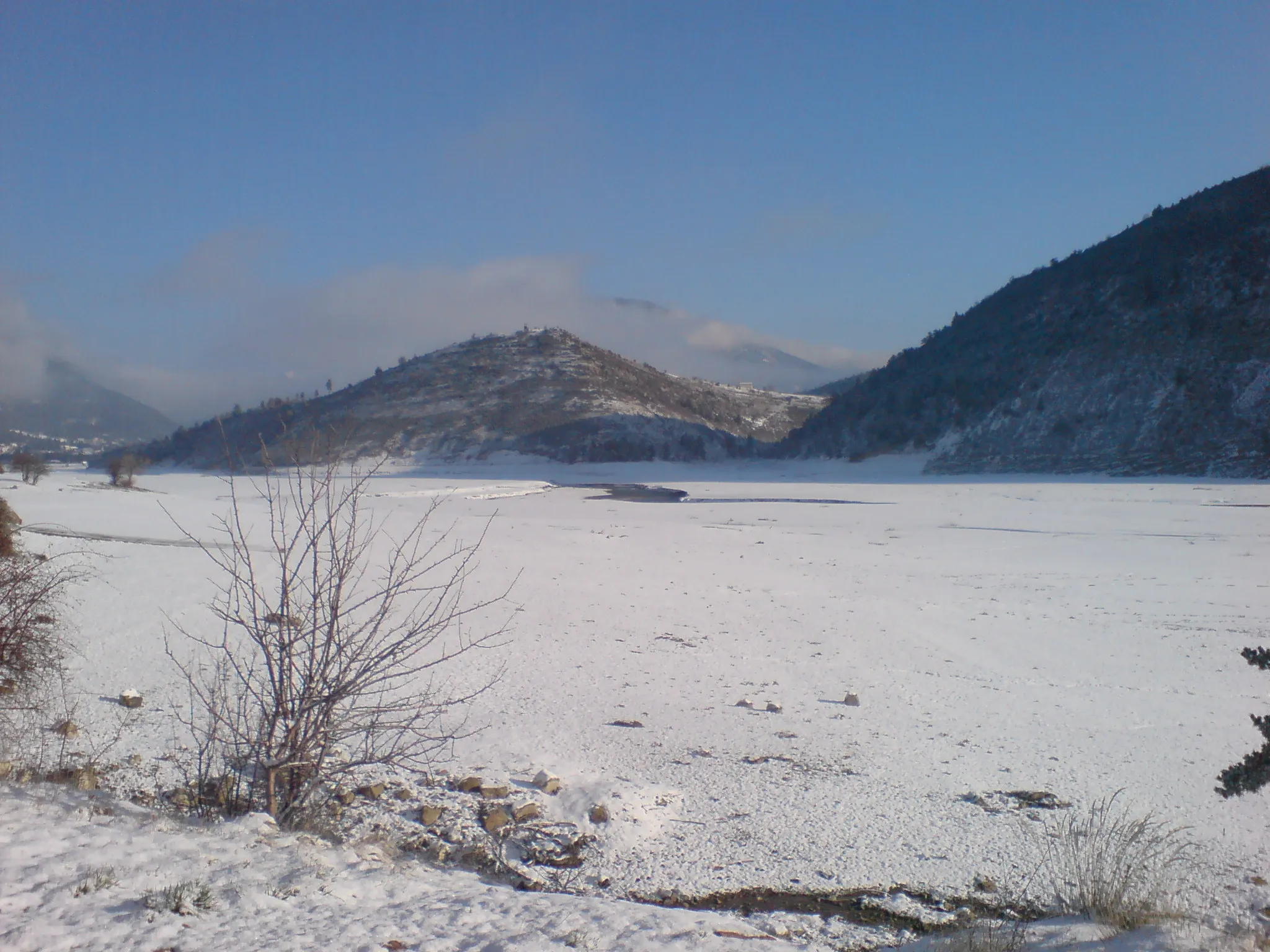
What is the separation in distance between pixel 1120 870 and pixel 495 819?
10.9 ft

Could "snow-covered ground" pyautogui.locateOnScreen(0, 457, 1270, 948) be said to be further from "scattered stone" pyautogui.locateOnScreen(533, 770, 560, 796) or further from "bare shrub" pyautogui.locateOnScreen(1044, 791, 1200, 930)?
"bare shrub" pyautogui.locateOnScreen(1044, 791, 1200, 930)

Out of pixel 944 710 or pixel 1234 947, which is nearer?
pixel 1234 947

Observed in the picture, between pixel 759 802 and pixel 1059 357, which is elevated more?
pixel 1059 357

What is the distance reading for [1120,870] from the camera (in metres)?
4.26

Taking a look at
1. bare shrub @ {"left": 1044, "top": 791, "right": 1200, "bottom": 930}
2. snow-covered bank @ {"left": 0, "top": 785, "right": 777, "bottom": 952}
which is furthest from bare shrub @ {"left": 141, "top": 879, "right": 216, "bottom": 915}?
bare shrub @ {"left": 1044, "top": 791, "right": 1200, "bottom": 930}

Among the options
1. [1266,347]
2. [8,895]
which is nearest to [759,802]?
[8,895]

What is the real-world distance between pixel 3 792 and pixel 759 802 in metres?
4.17

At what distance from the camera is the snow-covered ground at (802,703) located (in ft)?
15.6

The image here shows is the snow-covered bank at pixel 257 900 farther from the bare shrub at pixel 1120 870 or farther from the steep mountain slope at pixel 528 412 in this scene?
the steep mountain slope at pixel 528 412

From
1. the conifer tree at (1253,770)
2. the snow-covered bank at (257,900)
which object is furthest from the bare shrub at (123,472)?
the conifer tree at (1253,770)

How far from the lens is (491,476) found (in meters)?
60.3

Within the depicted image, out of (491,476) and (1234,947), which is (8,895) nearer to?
(1234,947)

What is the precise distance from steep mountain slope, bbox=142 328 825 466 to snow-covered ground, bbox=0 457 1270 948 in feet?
172

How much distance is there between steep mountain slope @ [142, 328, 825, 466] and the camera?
242ft
